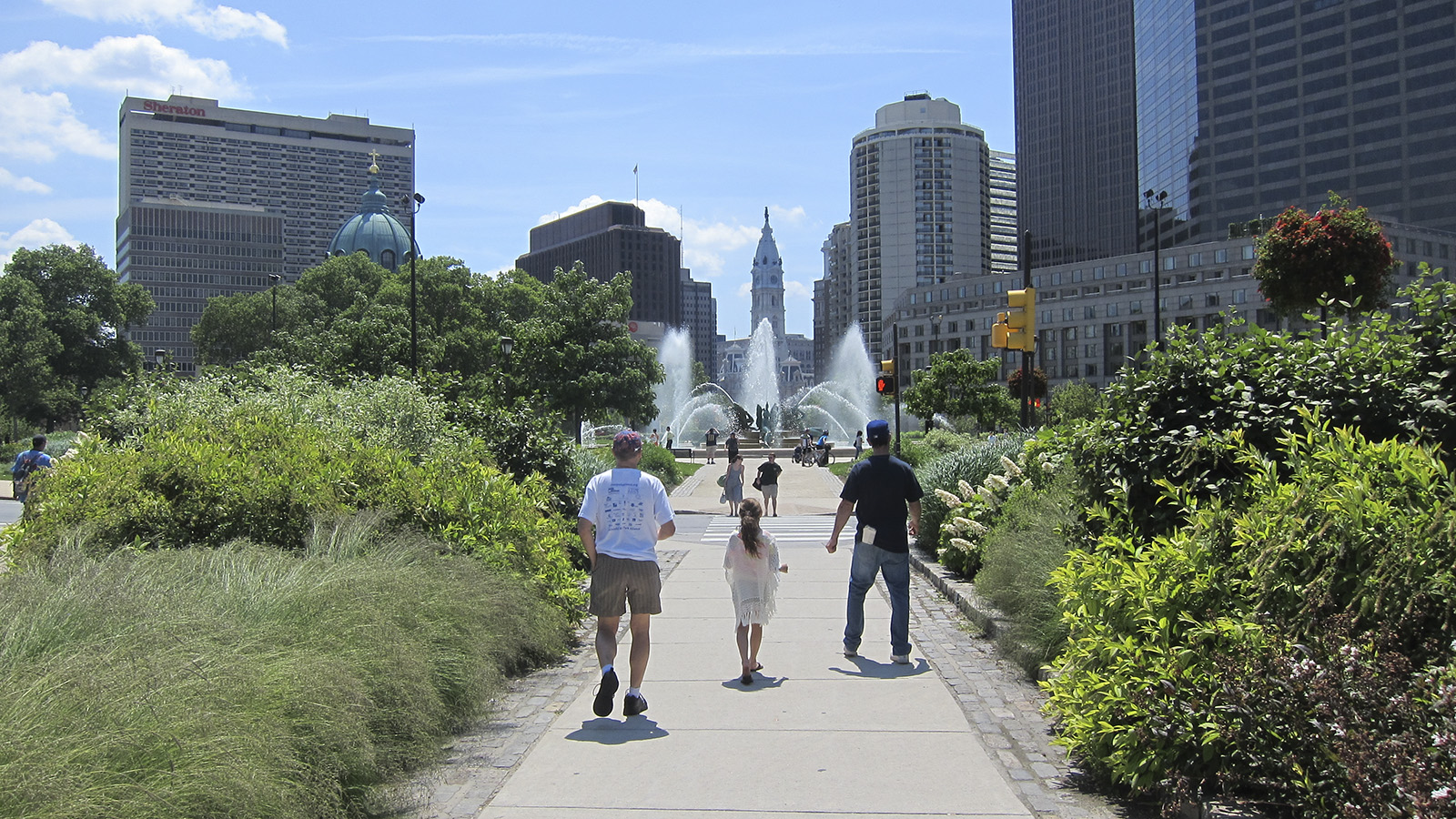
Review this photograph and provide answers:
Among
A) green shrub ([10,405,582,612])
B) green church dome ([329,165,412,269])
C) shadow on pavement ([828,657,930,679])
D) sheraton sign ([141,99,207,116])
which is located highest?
sheraton sign ([141,99,207,116])

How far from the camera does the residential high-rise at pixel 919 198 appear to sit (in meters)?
182

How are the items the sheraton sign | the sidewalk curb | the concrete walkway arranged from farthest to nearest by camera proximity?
the sheraton sign → the sidewalk curb → the concrete walkway

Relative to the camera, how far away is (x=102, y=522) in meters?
8.12

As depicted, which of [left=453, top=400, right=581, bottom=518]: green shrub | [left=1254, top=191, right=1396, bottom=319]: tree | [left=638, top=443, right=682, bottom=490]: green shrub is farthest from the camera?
[left=638, top=443, right=682, bottom=490]: green shrub

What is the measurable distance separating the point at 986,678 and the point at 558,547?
390 centimetres

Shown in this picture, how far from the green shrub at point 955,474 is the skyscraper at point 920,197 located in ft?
548

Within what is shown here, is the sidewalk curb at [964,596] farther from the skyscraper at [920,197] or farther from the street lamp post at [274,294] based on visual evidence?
the skyscraper at [920,197]

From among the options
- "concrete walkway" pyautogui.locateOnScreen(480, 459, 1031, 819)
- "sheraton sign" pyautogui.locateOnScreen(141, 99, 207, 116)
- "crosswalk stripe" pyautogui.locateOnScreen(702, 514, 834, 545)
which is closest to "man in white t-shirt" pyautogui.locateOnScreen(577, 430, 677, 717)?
"concrete walkway" pyautogui.locateOnScreen(480, 459, 1031, 819)

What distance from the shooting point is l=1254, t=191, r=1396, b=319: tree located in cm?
1468

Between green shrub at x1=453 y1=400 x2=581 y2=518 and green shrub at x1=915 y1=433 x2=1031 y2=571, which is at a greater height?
green shrub at x1=453 y1=400 x2=581 y2=518

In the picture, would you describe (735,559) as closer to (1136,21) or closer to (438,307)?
(438,307)

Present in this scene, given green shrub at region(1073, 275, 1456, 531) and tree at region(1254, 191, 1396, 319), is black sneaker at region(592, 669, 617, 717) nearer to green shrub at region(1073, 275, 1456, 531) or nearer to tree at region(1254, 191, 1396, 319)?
green shrub at region(1073, 275, 1456, 531)

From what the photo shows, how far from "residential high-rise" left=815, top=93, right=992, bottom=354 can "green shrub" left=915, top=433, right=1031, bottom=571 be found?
165 meters

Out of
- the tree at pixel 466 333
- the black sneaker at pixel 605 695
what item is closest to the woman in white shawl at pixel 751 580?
the black sneaker at pixel 605 695
